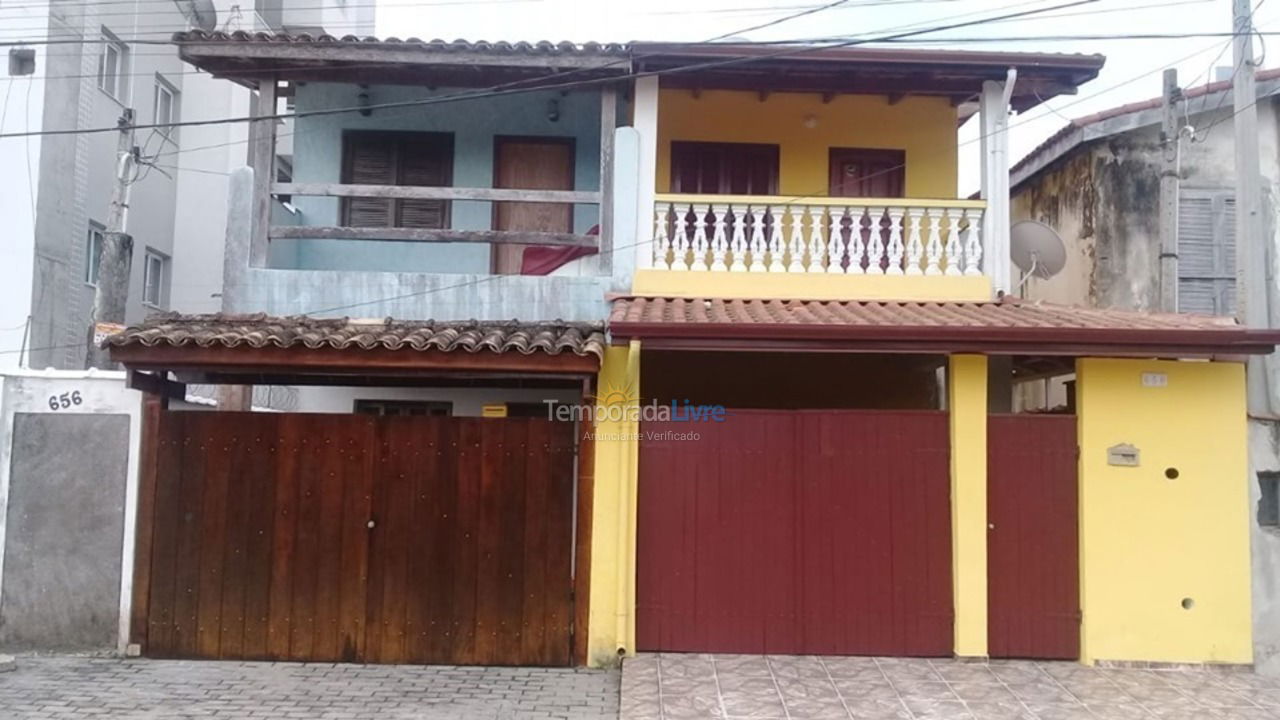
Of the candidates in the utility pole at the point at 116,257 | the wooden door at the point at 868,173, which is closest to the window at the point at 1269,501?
the wooden door at the point at 868,173

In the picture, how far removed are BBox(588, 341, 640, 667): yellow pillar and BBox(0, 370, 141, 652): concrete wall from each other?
11.6ft

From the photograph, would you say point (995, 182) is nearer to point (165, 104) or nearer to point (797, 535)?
point (797, 535)

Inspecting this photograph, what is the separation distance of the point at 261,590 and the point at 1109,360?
21.9 feet

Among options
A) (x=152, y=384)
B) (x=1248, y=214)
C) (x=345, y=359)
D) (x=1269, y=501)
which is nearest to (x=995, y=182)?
(x=1248, y=214)

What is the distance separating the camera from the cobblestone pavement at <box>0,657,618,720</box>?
18.5 feet

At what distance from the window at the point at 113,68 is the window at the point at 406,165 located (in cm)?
659

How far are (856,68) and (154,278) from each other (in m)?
12.7

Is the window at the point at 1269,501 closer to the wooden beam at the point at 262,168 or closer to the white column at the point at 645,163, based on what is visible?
the white column at the point at 645,163

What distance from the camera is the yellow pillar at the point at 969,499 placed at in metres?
6.57

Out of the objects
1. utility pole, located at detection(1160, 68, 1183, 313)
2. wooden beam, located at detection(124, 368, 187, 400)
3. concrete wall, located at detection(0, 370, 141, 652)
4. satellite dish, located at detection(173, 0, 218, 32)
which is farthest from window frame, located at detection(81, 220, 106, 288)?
utility pole, located at detection(1160, 68, 1183, 313)

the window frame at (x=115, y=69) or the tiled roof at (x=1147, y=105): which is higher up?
the window frame at (x=115, y=69)

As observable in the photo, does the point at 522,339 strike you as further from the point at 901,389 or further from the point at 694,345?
the point at 901,389

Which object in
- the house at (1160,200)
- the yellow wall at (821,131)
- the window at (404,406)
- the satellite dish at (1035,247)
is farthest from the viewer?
the house at (1160,200)

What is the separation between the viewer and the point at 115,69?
13.4m
